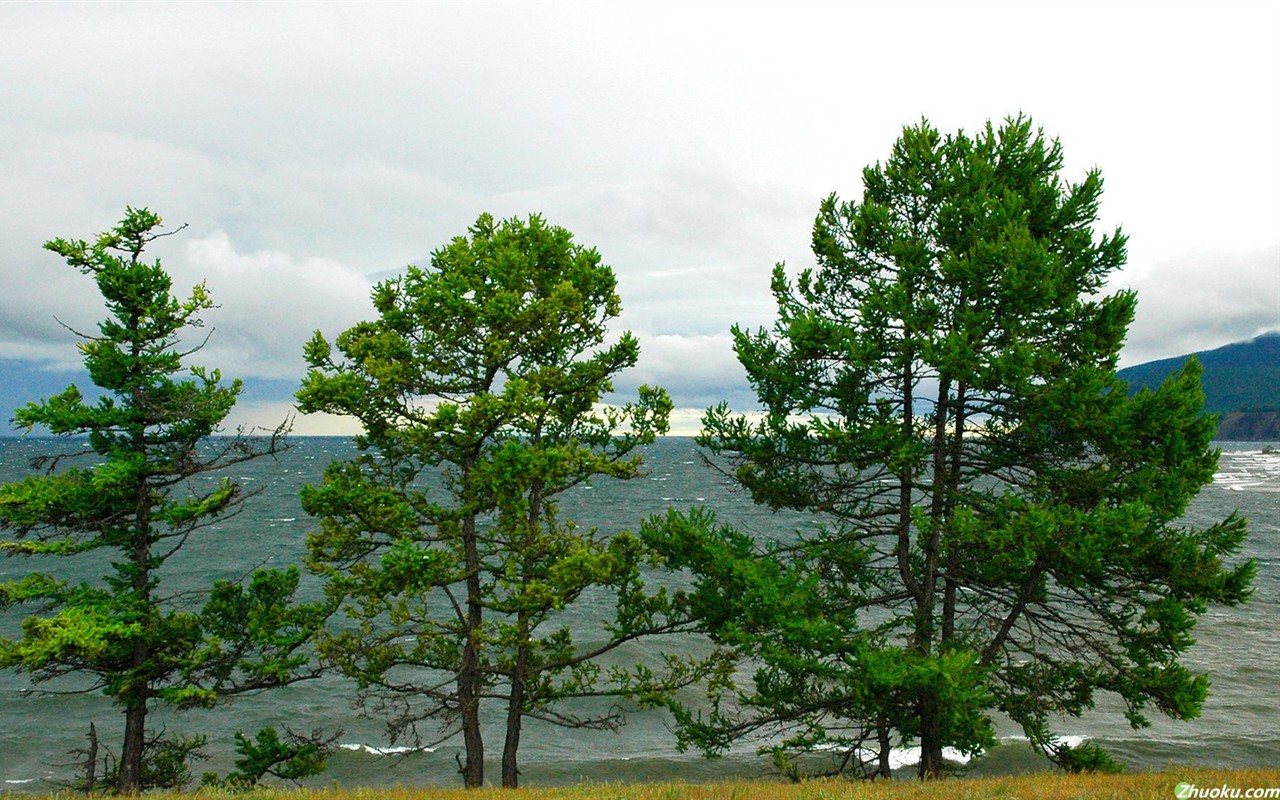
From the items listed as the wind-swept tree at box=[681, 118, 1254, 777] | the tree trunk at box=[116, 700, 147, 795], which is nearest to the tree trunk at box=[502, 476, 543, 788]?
the wind-swept tree at box=[681, 118, 1254, 777]

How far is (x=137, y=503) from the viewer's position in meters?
14.5

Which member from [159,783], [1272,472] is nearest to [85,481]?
[159,783]

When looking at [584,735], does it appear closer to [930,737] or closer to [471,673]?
[471,673]

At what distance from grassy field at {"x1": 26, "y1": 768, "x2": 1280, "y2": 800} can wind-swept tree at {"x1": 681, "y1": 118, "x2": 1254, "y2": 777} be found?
0.89m

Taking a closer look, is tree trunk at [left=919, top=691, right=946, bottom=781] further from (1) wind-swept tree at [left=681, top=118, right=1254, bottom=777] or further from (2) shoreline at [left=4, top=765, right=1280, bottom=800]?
(2) shoreline at [left=4, top=765, right=1280, bottom=800]

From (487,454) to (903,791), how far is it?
861 centimetres

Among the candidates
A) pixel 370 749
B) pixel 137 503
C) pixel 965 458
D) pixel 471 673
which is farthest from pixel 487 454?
pixel 370 749

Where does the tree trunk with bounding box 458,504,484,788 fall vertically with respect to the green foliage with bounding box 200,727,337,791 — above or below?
above

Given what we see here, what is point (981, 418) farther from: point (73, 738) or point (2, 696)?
point (2, 696)

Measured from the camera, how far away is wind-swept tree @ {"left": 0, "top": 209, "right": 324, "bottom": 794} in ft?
44.5

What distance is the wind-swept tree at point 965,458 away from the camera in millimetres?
11727

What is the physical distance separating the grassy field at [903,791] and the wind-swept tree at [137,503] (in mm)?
2174

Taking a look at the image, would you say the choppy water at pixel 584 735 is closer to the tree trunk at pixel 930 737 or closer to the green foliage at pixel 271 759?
the green foliage at pixel 271 759

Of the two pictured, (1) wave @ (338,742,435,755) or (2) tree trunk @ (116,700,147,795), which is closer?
(2) tree trunk @ (116,700,147,795)
